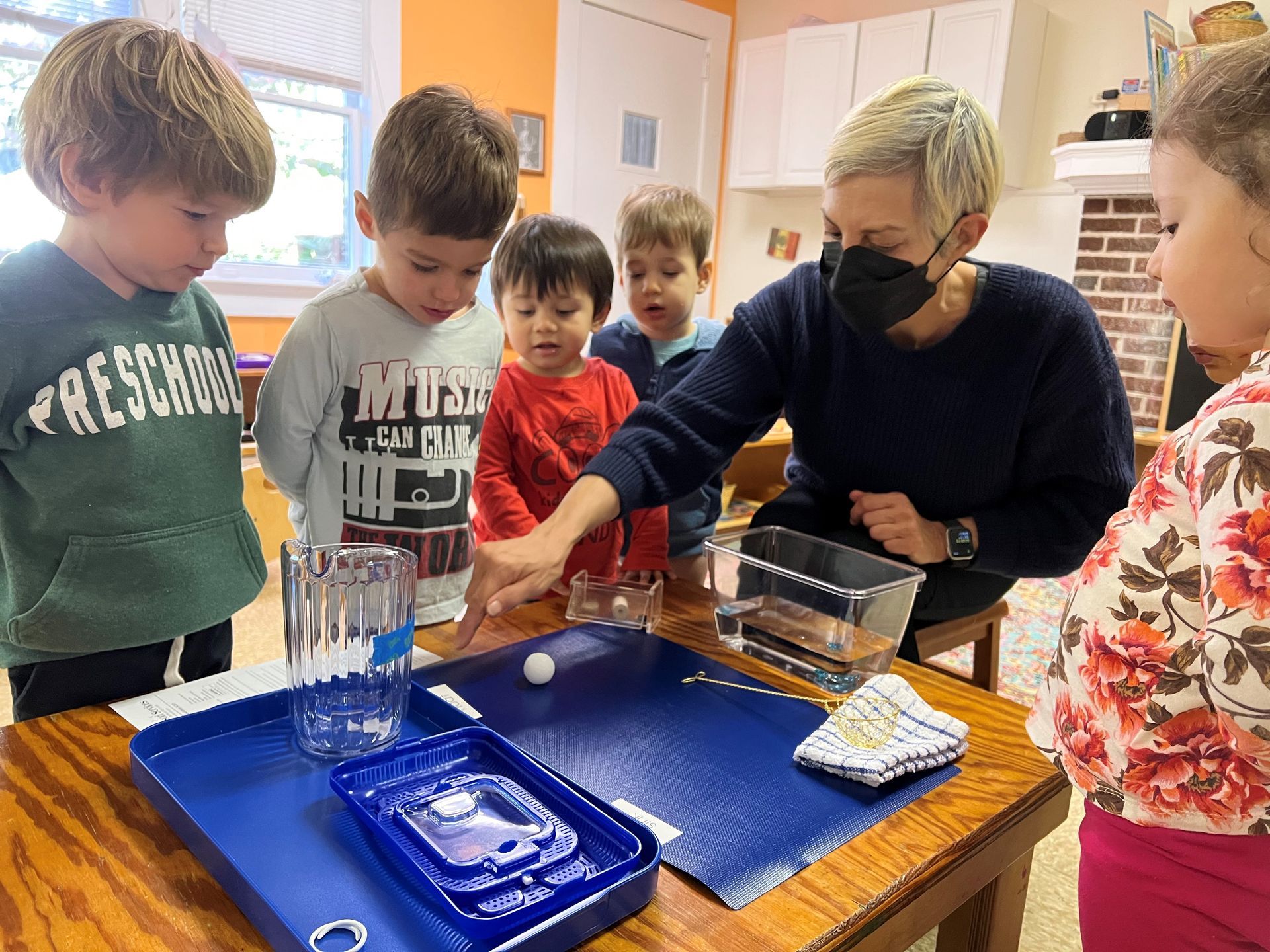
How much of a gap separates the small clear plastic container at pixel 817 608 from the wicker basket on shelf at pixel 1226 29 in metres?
2.98

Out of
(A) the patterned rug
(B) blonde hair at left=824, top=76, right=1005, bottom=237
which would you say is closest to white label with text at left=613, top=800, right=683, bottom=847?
(B) blonde hair at left=824, top=76, right=1005, bottom=237

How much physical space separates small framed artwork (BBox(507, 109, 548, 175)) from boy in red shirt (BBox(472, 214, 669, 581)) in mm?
3010

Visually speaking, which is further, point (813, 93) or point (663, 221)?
point (813, 93)

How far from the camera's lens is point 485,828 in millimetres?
650

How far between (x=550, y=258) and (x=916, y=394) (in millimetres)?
632

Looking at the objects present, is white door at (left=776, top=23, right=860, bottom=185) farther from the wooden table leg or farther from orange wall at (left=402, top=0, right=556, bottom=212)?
the wooden table leg

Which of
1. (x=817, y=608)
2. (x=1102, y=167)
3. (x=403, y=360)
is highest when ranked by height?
(x=1102, y=167)

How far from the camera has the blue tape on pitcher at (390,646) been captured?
31.1 inches

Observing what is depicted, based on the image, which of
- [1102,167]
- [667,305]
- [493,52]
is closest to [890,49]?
[1102,167]

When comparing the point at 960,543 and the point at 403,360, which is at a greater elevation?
the point at 403,360

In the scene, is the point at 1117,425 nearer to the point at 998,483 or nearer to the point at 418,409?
the point at 998,483

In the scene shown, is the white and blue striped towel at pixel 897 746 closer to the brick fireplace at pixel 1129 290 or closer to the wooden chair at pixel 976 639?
the wooden chair at pixel 976 639

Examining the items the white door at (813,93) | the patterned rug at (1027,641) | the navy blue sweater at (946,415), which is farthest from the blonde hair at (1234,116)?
the white door at (813,93)

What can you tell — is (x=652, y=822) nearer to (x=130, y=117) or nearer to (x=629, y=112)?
(x=130, y=117)
